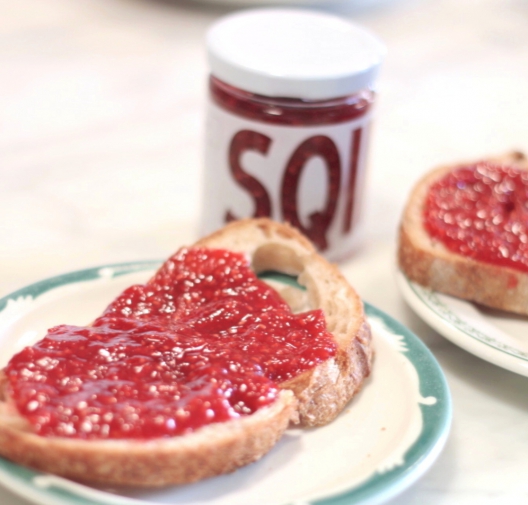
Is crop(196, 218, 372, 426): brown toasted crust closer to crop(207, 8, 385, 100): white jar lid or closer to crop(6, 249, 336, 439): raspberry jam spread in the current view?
crop(6, 249, 336, 439): raspberry jam spread

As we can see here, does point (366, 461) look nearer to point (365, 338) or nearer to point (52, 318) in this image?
point (365, 338)

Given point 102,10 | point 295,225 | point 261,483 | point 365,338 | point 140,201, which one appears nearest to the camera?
point 261,483

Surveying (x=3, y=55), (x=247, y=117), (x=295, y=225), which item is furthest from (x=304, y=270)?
(x=3, y=55)

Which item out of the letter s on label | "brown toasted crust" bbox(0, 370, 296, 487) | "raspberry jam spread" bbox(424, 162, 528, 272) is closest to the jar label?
the letter s on label

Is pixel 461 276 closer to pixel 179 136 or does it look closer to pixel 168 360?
pixel 168 360

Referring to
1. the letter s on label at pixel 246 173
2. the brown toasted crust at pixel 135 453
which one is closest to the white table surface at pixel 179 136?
the brown toasted crust at pixel 135 453

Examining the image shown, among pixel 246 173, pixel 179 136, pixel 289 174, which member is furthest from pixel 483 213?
pixel 179 136

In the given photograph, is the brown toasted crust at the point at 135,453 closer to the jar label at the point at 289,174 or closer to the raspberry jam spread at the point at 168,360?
the raspberry jam spread at the point at 168,360
